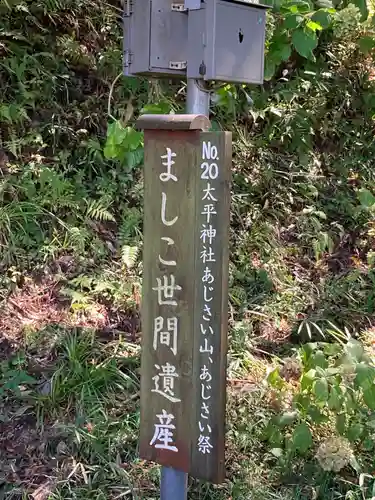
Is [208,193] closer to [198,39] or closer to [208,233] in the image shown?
[208,233]

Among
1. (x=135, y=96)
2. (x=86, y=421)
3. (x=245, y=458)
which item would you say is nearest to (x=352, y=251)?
(x=135, y=96)

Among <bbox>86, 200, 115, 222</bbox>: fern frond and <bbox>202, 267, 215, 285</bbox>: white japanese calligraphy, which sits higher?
<bbox>86, 200, 115, 222</bbox>: fern frond

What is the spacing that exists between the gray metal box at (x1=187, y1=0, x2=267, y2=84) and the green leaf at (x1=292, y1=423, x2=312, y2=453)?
1.68 metres

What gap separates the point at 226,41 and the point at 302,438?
1.89m

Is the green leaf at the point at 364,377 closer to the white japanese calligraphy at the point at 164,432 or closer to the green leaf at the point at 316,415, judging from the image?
the green leaf at the point at 316,415

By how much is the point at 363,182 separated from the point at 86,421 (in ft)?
12.5

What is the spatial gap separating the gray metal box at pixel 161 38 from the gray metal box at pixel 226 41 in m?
0.12

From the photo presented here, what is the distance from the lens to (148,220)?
2.61 meters

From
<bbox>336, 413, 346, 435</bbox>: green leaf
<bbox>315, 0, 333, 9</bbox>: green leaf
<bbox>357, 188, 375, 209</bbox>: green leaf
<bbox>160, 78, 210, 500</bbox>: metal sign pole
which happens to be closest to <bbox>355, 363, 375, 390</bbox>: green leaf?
<bbox>336, 413, 346, 435</bbox>: green leaf

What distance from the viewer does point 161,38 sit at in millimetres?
2787

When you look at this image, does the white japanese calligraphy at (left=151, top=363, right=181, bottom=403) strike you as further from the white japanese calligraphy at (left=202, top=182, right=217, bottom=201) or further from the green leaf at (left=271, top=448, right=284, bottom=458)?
the green leaf at (left=271, top=448, right=284, bottom=458)

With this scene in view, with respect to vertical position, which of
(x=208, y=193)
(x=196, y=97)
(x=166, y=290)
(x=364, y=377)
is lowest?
(x=364, y=377)

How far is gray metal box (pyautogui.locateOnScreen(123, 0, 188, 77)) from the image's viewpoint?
Answer: 2760mm

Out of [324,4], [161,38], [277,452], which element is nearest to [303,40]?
[324,4]
